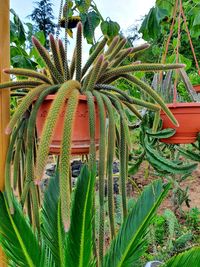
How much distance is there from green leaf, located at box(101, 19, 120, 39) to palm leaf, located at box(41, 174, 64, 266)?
108cm

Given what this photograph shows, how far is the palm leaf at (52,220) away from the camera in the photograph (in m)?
0.83

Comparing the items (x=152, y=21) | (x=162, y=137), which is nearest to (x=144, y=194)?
(x=162, y=137)

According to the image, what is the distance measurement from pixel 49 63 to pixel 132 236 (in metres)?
0.45

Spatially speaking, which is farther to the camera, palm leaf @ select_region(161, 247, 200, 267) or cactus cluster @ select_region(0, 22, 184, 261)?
palm leaf @ select_region(161, 247, 200, 267)

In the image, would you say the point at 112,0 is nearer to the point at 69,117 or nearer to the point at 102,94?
the point at 102,94

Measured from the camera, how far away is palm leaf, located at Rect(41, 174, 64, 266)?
2.74 ft

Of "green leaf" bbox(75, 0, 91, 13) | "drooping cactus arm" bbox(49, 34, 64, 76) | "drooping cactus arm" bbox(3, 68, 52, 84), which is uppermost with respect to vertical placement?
"green leaf" bbox(75, 0, 91, 13)

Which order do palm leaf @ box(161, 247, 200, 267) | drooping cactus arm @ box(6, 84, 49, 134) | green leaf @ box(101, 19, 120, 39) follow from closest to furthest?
drooping cactus arm @ box(6, 84, 49, 134), palm leaf @ box(161, 247, 200, 267), green leaf @ box(101, 19, 120, 39)

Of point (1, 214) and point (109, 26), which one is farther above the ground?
point (109, 26)

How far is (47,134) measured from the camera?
0.61 meters

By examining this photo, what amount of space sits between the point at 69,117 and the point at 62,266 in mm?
393

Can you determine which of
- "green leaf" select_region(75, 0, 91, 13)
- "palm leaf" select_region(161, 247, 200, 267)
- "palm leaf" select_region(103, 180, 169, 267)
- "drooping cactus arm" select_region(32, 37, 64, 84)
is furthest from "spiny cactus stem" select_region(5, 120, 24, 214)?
"green leaf" select_region(75, 0, 91, 13)

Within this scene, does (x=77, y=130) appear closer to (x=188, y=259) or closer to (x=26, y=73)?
(x=26, y=73)

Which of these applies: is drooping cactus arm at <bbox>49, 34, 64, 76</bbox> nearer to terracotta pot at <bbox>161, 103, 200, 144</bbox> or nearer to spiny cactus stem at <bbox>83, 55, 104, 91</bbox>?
spiny cactus stem at <bbox>83, 55, 104, 91</bbox>
